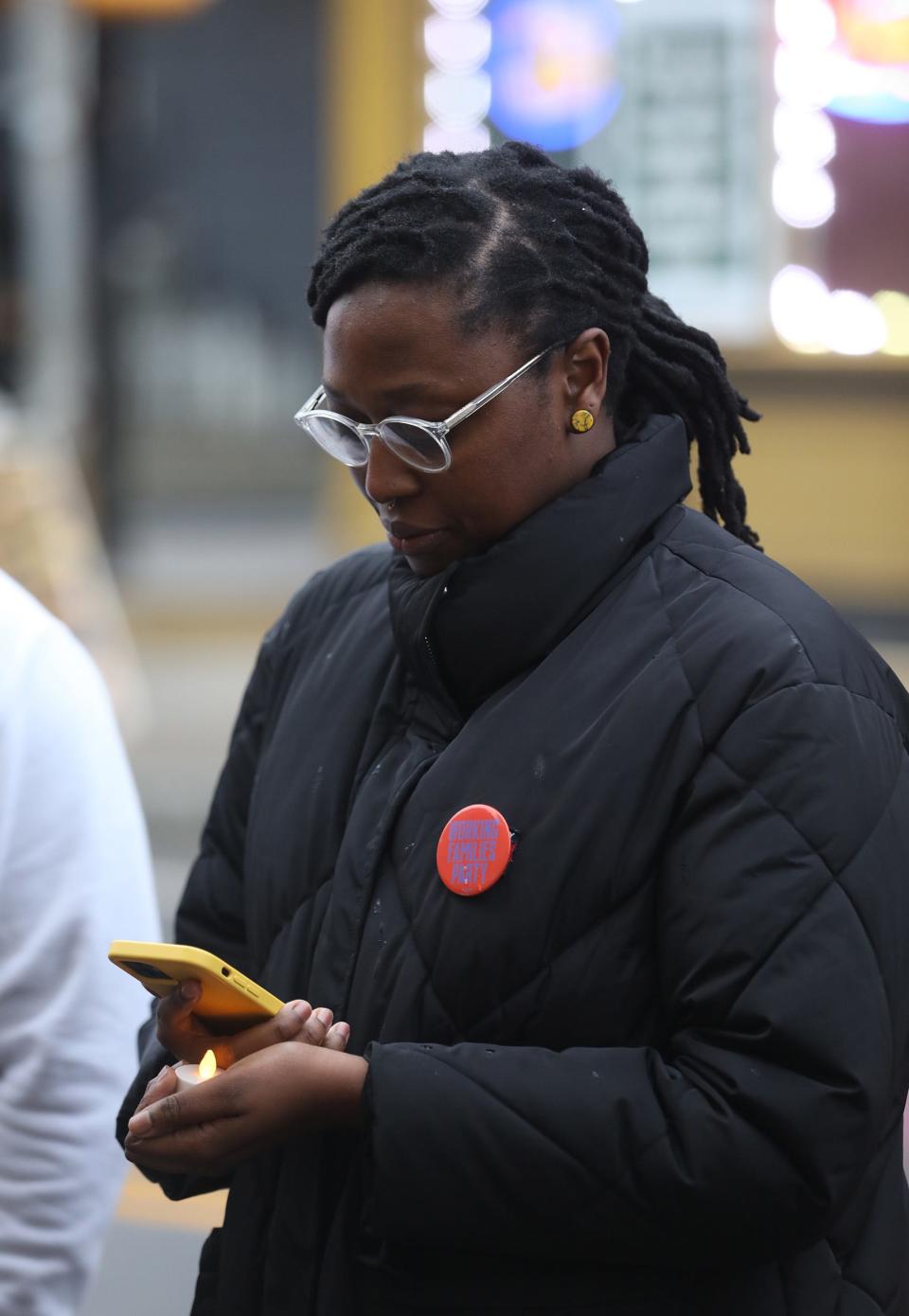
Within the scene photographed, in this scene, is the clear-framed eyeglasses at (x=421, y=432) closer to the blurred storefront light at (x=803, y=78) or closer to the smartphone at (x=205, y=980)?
the smartphone at (x=205, y=980)

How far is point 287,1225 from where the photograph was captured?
1581 millimetres

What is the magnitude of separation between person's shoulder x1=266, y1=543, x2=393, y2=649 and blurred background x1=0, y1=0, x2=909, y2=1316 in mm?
3365

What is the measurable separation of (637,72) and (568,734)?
675cm

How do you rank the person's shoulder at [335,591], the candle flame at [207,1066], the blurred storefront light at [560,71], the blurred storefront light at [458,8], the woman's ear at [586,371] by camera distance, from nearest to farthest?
1. the candle flame at [207,1066]
2. the woman's ear at [586,371]
3. the person's shoulder at [335,591]
4. the blurred storefront light at [560,71]
5. the blurred storefront light at [458,8]

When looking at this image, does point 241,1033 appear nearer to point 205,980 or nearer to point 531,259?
point 205,980

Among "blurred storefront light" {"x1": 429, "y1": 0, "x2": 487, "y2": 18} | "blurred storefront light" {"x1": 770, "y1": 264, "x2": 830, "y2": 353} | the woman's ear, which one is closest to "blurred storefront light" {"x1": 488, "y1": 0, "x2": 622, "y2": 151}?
"blurred storefront light" {"x1": 429, "y1": 0, "x2": 487, "y2": 18}

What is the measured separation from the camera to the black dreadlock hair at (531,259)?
1.54 meters

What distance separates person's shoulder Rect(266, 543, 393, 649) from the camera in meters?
1.86

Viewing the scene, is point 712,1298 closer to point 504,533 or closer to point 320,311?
point 504,533

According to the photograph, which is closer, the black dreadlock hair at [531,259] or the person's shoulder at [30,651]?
the black dreadlock hair at [531,259]

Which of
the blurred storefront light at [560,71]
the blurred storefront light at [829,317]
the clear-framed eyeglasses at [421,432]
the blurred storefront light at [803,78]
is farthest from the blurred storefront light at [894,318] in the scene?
the clear-framed eyeglasses at [421,432]

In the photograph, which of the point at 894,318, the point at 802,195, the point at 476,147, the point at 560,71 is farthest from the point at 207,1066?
the point at 560,71

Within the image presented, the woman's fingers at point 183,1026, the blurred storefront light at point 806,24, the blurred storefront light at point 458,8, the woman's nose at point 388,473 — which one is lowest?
the woman's fingers at point 183,1026

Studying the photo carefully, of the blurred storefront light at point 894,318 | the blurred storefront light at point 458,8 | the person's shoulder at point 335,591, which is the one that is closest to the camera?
the person's shoulder at point 335,591
